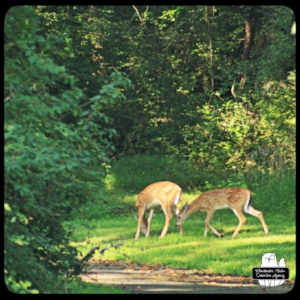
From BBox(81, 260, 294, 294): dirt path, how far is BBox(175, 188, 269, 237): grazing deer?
2.45m

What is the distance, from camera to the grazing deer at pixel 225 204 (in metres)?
11.9

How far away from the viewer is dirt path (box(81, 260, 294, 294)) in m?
8.38

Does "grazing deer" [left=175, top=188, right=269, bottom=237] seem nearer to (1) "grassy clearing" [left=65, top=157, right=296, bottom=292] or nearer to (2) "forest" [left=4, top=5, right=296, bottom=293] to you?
(1) "grassy clearing" [left=65, top=157, right=296, bottom=292]

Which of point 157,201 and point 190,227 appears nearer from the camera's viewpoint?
point 157,201

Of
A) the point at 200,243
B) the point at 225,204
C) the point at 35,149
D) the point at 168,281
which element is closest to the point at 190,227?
the point at 225,204

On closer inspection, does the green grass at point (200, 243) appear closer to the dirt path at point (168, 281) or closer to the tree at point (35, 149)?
the dirt path at point (168, 281)

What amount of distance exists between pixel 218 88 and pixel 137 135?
1616 mm

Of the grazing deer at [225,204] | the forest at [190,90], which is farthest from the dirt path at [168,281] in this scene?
the grazing deer at [225,204]

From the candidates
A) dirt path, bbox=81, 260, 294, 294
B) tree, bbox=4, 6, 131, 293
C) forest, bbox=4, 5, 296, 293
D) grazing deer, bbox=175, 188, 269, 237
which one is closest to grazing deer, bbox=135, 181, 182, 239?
grazing deer, bbox=175, 188, 269, 237

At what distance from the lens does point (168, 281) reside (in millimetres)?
8836

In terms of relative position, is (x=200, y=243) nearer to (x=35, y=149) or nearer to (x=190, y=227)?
(x=190, y=227)

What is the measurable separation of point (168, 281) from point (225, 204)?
3369 mm
